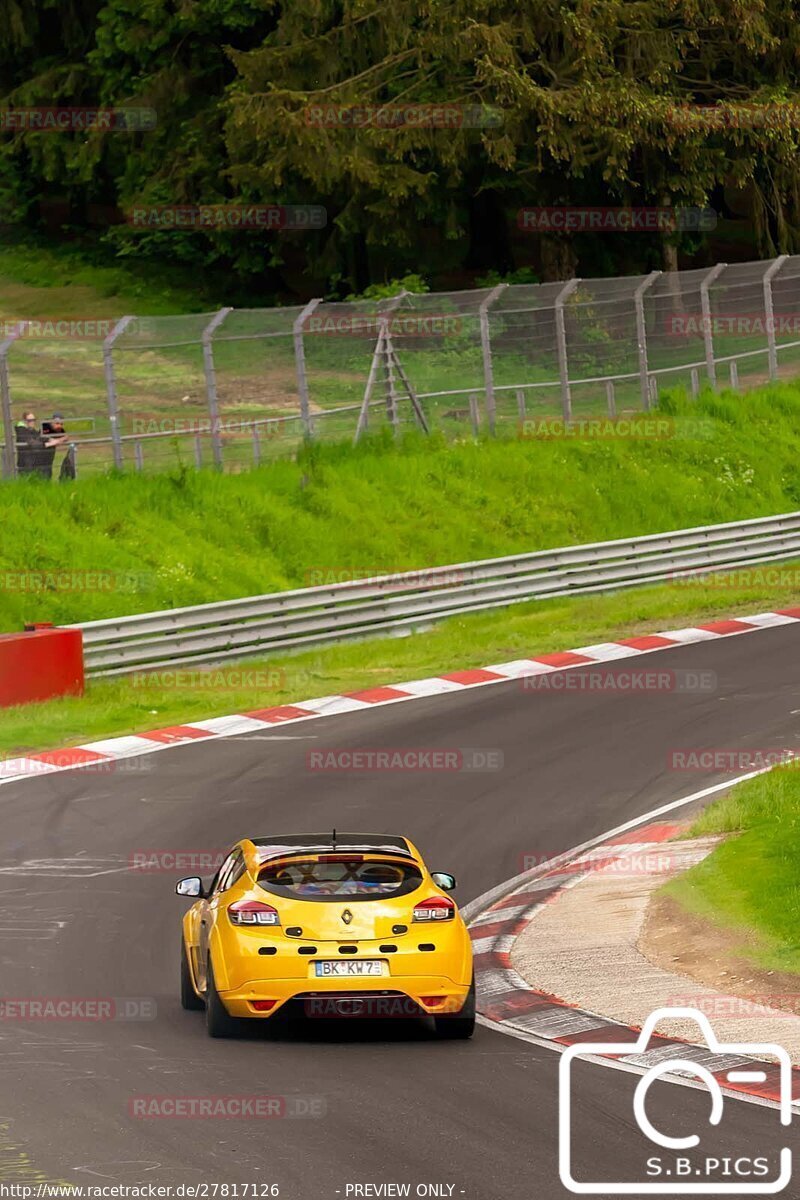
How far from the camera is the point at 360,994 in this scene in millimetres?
10711

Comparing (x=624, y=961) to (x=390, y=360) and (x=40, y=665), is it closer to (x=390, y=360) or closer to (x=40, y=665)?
(x=40, y=665)

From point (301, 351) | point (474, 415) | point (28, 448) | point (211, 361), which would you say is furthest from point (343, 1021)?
Result: point (474, 415)

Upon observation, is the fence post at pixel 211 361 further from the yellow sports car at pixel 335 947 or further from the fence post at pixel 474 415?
the yellow sports car at pixel 335 947

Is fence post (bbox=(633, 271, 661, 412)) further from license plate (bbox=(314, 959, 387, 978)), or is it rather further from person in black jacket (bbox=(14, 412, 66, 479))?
license plate (bbox=(314, 959, 387, 978))

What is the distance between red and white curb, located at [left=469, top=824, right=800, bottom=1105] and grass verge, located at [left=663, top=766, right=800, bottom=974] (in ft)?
2.34

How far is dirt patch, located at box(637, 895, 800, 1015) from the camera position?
1152 cm

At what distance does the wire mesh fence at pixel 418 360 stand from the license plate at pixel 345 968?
1644 cm

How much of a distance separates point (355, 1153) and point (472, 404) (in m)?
25.6

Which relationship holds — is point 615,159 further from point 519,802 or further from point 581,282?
point 519,802

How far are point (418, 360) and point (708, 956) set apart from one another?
2014 centimetres

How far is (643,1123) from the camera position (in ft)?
28.6

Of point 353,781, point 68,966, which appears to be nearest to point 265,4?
point 353,781

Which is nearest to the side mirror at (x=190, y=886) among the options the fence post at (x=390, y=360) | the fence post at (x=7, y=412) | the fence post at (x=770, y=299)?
the fence post at (x=7, y=412)

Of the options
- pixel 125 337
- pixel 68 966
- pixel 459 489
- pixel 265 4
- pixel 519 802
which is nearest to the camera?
pixel 68 966
